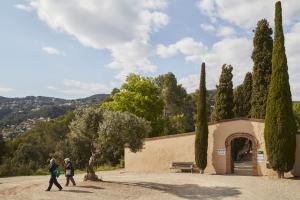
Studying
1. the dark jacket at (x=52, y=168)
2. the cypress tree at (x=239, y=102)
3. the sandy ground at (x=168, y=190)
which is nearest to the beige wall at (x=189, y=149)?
the sandy ground at (x=168, y=190)

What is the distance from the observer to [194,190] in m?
18.4

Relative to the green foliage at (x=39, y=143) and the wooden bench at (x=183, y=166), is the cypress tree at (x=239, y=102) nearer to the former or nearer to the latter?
the wooden bench at (x=183, y=166)

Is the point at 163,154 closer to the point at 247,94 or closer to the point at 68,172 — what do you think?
the point at 68,172

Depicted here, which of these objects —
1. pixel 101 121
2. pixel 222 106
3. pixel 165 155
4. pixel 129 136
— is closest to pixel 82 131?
pixel 101 121

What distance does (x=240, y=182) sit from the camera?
2122 centimetres

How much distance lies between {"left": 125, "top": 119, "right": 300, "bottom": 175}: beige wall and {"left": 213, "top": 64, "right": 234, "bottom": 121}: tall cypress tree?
11.1 m

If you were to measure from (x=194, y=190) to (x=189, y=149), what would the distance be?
9451 millimetres

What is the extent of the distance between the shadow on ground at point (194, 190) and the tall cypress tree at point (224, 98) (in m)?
19.1

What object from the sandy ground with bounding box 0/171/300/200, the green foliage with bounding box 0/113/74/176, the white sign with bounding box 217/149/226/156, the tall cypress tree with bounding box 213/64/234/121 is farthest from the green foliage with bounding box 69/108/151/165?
the tall cypress tree with bounding box 213/64/234/121

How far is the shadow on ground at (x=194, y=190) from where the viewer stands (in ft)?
55.8

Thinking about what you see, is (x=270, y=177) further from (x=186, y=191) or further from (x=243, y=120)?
(x=186, y=191)

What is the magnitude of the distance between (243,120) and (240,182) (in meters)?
5.80

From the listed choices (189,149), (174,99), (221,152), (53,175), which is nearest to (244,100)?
(189,149)

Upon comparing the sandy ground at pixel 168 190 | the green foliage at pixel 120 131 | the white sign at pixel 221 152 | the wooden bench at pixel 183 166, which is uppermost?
the green foliage at pixel 120 131
